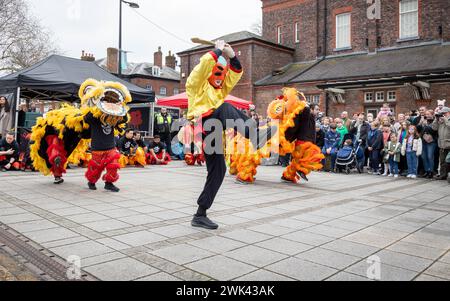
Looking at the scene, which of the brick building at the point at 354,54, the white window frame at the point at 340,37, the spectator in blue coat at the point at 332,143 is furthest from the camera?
the white window frame at the point at 340,37

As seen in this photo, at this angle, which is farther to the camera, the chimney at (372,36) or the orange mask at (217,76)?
the chimney at (372,36)

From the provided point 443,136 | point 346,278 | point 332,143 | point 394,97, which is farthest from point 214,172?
point 394,97

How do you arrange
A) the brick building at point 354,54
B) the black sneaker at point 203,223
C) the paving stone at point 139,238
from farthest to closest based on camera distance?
the brick building at point 354,54 → the black sneaker at point 203,223 → the paving stone at point 139,238

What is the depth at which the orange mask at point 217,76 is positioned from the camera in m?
4.91

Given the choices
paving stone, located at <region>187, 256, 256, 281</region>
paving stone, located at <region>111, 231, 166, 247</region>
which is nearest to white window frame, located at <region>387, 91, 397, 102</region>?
paving stone, located at <region>111, 231, 166, 247</region>

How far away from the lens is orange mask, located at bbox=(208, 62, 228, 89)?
4910mm

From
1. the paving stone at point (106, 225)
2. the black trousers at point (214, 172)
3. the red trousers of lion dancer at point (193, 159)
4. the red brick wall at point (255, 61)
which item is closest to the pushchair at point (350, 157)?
the red trousers of lion dancer at point (193, 159)

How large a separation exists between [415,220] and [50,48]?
35.5 meters

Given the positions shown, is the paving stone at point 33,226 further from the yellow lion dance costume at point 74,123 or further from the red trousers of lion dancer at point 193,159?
the red trousers of lion dancer at point 193,159

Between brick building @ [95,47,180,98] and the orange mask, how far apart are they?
39972mm

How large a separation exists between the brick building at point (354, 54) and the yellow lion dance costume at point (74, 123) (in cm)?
1558

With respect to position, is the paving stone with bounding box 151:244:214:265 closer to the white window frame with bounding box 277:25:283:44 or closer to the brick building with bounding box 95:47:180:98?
the white window frame with bounding box 277:25:283:44
